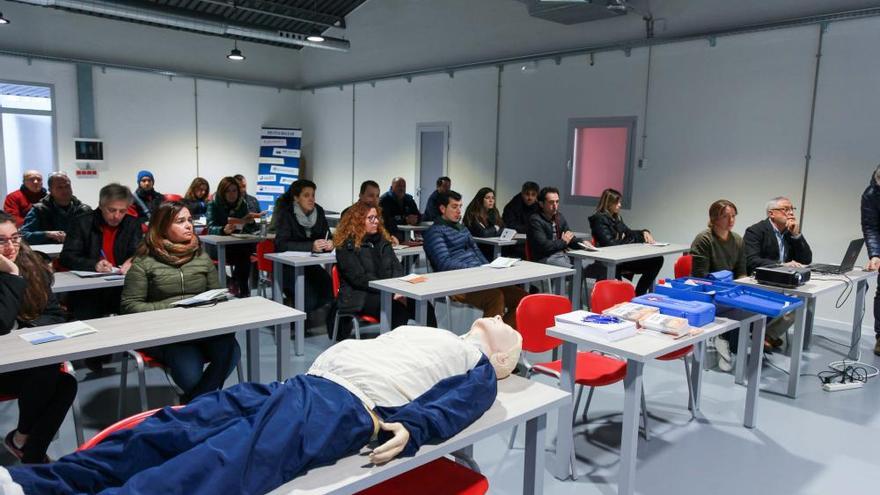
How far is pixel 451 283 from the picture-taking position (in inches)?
153

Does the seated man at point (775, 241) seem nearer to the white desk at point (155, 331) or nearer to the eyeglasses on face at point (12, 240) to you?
the white desk at point (155, 331)

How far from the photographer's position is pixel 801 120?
5.79 meters

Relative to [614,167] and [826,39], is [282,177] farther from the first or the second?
[826,39]

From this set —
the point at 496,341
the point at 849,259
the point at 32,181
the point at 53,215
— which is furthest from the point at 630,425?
the point at 32,181

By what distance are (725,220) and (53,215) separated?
5585mm

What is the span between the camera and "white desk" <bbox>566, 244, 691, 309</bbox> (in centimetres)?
511

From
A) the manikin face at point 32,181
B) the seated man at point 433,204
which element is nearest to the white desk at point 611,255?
the seated man at point 433,204

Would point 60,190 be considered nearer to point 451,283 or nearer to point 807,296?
point 451,283

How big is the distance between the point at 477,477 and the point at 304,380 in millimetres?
609

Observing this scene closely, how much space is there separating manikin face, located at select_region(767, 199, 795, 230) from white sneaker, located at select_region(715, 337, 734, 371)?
1054mm

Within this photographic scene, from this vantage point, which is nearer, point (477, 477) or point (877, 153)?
point (477, 477)

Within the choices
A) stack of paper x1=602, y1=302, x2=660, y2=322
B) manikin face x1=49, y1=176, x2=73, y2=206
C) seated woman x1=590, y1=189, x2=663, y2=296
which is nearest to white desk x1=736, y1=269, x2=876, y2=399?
stack of paper x1=602, y1=302, x2=660, y2=322

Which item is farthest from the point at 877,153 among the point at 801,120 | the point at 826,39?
the point at 826,39

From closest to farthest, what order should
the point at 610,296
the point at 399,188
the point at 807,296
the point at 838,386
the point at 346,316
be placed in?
the point at 610,296 → the point at 807,296 → the point at 838,386 → the point at 346,316 → the point at 399,188
